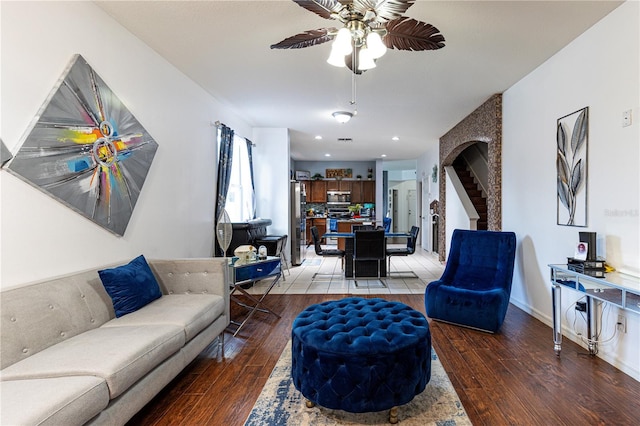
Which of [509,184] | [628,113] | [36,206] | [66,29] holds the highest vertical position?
[66,29]

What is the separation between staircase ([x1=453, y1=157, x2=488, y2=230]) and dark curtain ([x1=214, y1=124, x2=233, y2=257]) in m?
5.38

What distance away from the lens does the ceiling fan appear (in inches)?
75.7

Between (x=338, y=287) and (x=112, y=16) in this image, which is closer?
(x=112, y=16)

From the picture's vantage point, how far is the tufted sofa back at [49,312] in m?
1.70

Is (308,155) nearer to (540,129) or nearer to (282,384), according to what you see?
(540,129)

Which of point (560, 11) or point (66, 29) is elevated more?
point (560, 11)

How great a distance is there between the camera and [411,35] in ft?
7.30

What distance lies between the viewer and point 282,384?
2.38 meters

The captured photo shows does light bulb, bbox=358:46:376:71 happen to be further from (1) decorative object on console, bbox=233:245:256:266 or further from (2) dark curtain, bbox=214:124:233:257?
(2) dark curtain, bbox=214:124:233:257

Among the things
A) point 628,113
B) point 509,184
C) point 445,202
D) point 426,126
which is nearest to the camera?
point 628,113

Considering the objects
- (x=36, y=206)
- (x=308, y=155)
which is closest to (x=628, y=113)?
(x=36, y=206)

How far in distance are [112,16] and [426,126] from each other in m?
5.32

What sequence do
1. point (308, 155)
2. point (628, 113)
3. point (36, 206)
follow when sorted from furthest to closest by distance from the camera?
point (308, 155)
point (628, 113)
point (36, 206)

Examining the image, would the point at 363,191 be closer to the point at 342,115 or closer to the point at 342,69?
the point at 342,115
